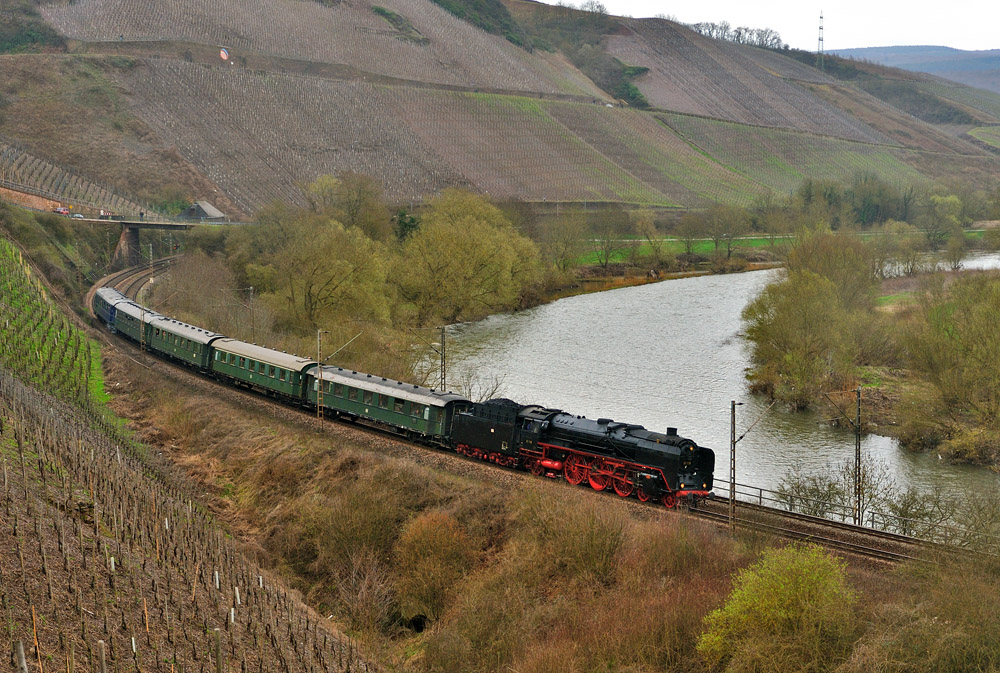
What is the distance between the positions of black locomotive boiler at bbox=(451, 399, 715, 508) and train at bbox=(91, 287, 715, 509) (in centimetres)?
4

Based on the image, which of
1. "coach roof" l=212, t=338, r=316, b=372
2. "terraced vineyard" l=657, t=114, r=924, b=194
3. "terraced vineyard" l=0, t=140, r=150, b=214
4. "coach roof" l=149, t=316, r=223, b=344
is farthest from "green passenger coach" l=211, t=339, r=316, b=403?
"terraced vineyard" l=657, t=114, r=924, b=194

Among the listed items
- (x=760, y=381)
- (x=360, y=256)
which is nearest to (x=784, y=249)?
(x=760, y=381)

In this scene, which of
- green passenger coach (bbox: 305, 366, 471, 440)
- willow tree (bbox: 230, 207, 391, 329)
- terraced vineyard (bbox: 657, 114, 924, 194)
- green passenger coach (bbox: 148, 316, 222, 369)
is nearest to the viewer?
green passenger coach (bbox: 305, 366, 471, 440)

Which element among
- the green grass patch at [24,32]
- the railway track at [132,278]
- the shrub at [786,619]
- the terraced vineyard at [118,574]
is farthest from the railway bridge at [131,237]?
the shrub at [786,619]

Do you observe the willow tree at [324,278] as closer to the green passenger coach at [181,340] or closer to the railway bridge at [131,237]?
the green passenger coach at [181,340]

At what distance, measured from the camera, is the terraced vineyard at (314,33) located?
14062 cm

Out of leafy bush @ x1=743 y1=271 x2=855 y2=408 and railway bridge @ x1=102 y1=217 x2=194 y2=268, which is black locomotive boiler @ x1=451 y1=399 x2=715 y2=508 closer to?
leafy bush @ x1=743 y1=271 x2=855 y2=408

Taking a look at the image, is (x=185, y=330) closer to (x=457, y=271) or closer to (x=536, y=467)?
(x=536, y=467)

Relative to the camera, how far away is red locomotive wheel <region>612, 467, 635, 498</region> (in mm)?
31391

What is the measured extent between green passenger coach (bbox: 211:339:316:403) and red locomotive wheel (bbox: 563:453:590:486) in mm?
15274

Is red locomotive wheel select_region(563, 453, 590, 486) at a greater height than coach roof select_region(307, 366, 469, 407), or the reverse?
coach roof select_region(307, 366, 469, 407)

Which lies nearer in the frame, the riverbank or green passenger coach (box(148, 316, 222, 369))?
green passenger coach (box(148, 316, 222, 369))

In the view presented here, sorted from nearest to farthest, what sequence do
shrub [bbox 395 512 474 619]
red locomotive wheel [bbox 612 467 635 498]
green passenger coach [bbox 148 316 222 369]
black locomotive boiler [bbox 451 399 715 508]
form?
shrub [bbox 395 512 474 619], black locomotive boiler [bbox 451 399 715 508], red locomotive wheel [bbox 612 467 635 498], green passenger coach [bbox 148 316 222 369]

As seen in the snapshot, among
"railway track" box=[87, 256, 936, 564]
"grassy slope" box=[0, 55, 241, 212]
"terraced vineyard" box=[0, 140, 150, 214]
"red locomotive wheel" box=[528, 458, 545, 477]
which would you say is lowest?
"railway track" box=[87, 256, 936, 564]
